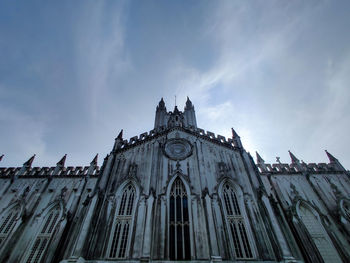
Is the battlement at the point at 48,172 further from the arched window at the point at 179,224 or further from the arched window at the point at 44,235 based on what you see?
the arched window at the point at 179,224

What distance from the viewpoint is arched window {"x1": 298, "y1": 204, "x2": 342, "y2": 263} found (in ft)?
57.3

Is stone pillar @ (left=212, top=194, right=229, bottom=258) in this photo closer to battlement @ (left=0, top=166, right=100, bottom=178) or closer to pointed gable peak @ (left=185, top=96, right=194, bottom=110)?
battlement @ (left=0, top=166, right=100, bottom=178)

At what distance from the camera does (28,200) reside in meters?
22.5

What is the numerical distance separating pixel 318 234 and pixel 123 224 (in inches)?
800

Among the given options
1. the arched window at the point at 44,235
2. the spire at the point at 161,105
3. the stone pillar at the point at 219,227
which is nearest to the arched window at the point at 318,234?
the stone pillar at the point at 219,227

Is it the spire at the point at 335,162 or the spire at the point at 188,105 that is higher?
the spire at the point at 188,105

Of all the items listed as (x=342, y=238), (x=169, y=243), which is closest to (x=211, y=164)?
A: (x=169, y=243)

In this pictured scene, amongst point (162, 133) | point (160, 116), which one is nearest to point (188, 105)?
point (160, 116)

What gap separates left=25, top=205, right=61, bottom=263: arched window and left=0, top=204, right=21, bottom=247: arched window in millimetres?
3246

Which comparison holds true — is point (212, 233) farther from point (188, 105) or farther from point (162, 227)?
point (188, 105)

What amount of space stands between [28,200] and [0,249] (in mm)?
5516

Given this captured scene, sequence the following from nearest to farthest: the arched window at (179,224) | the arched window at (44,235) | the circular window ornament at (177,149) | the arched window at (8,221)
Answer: the arched window at (179,224) → the arched window at (44,235) → the arched window at (8,221) → the circular window ornament at (177,149)

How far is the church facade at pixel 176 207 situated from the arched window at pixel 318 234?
91mm

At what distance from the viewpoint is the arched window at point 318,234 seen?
57.3 feet
